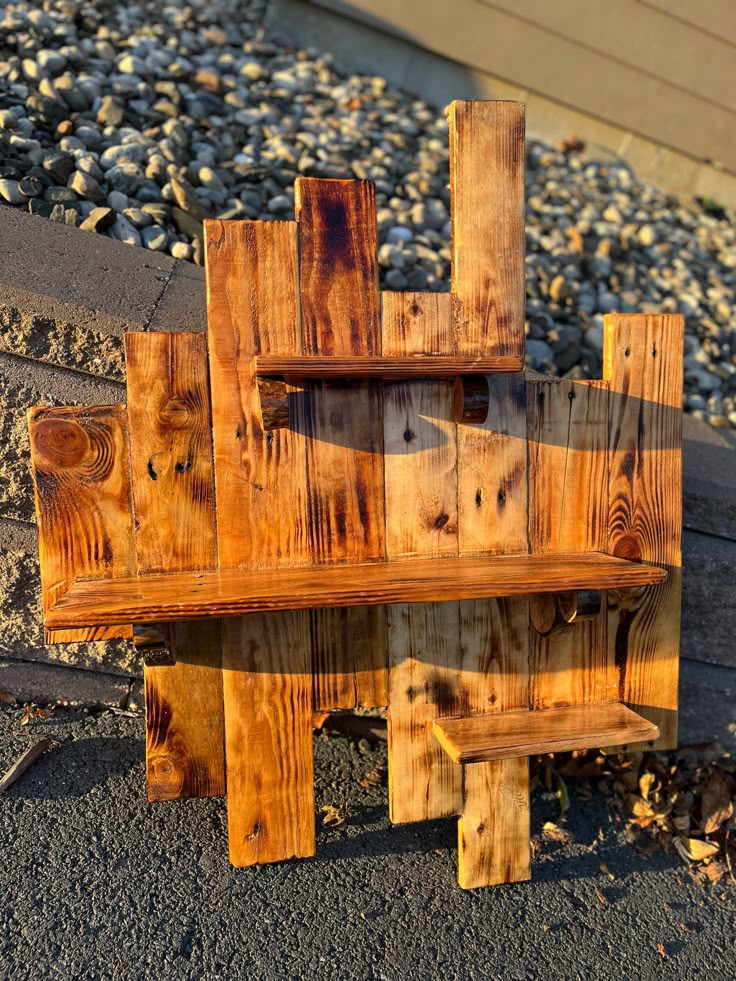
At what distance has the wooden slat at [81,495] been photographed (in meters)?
1.77

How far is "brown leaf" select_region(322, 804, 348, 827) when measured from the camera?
6.98 ft

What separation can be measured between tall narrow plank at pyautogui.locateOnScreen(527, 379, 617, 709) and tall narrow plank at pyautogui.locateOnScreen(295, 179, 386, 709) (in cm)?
46

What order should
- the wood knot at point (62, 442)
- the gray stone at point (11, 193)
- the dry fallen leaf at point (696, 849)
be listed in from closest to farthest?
the wood knot at point (62, 442), the dry fallen leaf at point (696, 849), the gray stone at point (11, 193)

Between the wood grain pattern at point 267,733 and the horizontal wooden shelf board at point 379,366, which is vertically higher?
the horizontal wooden shelf board at point 379,366

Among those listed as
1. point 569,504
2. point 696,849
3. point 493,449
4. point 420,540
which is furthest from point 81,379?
point 696,849

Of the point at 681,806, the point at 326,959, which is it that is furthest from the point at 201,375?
the point at 681,806

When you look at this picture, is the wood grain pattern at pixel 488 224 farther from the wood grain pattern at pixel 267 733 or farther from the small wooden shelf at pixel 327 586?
the wood grain pattern at pixel 267 733

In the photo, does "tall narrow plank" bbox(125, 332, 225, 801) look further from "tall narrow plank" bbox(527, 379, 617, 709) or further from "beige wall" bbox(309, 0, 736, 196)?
"beige wall" bbox(309, 0, 736, 196)

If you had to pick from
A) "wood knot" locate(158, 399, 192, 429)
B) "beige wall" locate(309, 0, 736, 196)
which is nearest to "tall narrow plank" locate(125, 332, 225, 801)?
"wood knot" locate(158, 399, 192, 429)

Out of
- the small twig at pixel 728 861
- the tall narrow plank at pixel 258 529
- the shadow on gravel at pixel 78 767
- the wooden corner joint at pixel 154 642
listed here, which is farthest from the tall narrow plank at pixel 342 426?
the small twig at pixel 728 861

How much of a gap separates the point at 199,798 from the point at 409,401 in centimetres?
129

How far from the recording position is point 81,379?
204 cm

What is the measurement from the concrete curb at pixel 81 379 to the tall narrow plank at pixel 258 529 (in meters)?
0.42

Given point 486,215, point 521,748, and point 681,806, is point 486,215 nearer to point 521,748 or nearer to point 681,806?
point 521,748
